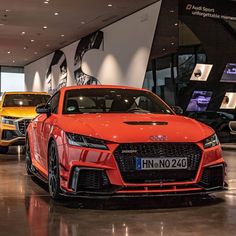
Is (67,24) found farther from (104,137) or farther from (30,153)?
(104,137)

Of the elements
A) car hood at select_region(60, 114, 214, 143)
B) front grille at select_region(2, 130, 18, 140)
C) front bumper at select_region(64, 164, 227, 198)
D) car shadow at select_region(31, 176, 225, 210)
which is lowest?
car shadow at select_region(31, 176, 225, 210)

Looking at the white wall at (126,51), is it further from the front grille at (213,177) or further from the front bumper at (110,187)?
the front bumper at (110,187)

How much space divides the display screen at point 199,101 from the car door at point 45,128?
361 inches

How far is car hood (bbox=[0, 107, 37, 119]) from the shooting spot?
9.79 metres

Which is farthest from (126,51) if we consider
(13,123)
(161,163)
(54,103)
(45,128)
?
(161,163)

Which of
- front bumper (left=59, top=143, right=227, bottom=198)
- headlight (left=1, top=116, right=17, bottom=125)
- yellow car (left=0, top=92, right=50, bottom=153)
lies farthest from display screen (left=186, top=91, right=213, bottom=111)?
front bumper (left=59, top=143, right=227, bottom=198)

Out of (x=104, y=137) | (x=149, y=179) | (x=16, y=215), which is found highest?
(x=104, y=137)

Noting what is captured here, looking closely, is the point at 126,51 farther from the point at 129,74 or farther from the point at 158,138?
the point at 158,138

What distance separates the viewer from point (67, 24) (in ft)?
63.3

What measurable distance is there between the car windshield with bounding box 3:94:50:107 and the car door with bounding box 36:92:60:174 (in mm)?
4953

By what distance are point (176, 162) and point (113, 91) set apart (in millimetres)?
1658

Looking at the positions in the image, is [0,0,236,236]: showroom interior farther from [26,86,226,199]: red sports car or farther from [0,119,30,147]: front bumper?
[26,86,226,199]: red sports car

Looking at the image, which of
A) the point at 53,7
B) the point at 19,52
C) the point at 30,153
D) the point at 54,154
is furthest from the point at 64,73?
the point at 54,154

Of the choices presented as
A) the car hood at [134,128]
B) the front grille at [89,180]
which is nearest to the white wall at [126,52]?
the car hood at [134,128]
